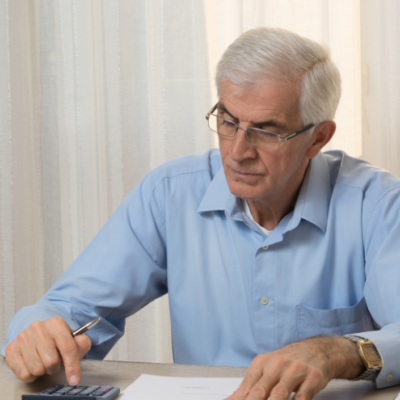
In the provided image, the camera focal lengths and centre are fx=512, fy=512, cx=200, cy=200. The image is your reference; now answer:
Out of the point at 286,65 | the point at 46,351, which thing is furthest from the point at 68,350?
the point at 286,65

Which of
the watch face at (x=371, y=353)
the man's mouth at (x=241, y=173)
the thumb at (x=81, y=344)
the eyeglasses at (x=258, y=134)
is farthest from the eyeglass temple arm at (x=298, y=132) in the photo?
the thumb at (x=81, y=344)

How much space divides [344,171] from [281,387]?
714mm

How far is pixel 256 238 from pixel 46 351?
569mm

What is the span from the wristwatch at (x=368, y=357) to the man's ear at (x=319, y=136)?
517 millimetres

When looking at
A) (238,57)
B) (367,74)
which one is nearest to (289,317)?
(238,57)

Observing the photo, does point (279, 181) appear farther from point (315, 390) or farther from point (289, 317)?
point (315, 390)

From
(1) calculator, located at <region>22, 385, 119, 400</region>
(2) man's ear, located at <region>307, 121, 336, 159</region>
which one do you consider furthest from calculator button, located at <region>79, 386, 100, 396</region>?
(2) man's ear, located at <region>307, 121, 336, 159</region>

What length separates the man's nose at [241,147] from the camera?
1143 millimetres

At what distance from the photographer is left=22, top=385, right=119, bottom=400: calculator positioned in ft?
2.56

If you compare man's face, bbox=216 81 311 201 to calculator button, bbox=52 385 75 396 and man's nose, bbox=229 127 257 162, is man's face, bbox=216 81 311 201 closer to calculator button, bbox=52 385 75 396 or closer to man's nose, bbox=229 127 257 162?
man's nose, bbox=229 127 257 162

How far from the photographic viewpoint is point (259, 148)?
116 cm

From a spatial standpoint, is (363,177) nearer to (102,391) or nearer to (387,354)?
(387,354)

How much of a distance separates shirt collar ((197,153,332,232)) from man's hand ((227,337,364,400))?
0.43m

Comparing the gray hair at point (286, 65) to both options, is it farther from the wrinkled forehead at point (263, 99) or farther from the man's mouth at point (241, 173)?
the man's mouth at point (241, 173)
